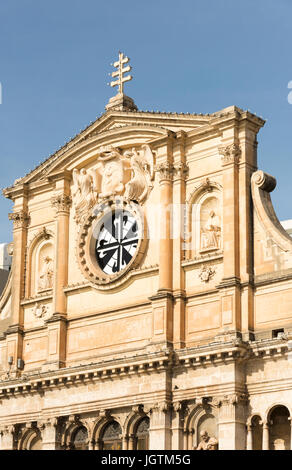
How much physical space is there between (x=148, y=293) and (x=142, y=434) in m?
4.29

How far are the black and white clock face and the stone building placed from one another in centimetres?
5

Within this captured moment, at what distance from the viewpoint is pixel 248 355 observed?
37188 mm

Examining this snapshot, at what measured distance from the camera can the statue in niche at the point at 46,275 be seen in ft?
144

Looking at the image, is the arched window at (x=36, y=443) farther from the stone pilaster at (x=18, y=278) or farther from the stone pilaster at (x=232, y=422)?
the stone pilaster at (x=232, y=422)

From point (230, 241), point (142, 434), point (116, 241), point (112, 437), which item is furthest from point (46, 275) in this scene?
point (230, 241)

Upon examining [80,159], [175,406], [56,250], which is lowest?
[175,406]

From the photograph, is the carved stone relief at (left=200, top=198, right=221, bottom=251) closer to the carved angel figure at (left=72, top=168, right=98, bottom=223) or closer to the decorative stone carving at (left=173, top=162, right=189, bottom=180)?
the decorative stone carving at (left=173, top=162, right=189, bottom=180)

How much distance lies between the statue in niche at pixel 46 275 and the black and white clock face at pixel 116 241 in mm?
2224

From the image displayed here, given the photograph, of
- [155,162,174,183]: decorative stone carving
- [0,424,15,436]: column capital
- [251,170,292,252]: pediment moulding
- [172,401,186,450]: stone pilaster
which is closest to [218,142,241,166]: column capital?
[251,170,292,252]: pediment moulding

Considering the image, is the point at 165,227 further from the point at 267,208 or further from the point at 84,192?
the point at 84,192

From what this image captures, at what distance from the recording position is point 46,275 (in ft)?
144
